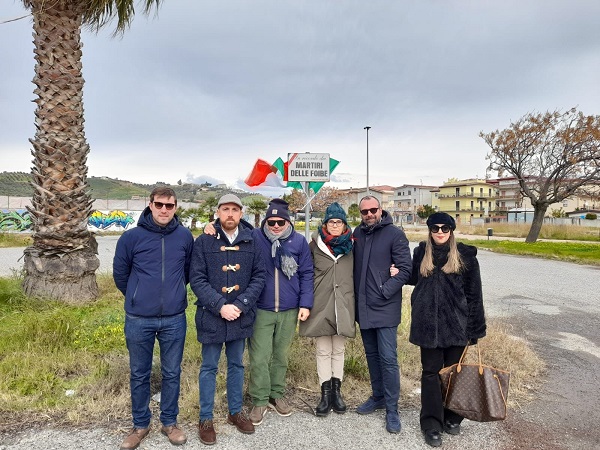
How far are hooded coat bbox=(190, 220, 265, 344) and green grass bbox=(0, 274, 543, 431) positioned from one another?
825 mm

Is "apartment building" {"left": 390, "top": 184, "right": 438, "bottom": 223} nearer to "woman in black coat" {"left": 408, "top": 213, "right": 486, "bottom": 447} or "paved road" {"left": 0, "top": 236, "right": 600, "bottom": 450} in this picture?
"paved road" {"left": 0, "top": 236, "right": 600, "bottom": 450}

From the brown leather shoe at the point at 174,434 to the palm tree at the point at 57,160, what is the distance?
434 cm

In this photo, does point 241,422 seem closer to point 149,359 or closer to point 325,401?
point 325,401

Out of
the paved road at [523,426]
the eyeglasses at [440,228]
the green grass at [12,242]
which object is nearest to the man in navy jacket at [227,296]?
the paved road at [523,426]

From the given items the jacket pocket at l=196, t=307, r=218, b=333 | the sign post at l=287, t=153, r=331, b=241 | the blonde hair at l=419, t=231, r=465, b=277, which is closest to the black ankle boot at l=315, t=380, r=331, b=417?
the jacket pocket at l=196, t=307, r=218, b=333

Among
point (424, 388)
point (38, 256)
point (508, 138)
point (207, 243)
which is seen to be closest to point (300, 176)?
point (207, 243)

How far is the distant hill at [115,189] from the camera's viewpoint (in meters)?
68.9

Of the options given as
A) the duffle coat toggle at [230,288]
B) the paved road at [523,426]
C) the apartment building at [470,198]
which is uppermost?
the apartment building at [470,198]

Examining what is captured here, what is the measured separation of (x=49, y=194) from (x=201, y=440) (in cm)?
515

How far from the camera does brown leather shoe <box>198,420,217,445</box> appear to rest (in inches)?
120

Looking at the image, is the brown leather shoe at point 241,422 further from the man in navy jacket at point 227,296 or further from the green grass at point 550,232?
the green grass at point 550,232

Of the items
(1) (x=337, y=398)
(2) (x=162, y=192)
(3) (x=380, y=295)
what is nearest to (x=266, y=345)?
→ (1) (x=337, y=398)

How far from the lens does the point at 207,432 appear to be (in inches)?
122

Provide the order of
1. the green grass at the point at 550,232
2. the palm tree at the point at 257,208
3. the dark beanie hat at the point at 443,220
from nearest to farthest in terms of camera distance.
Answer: the dark beanie hat at the point at 443,220
the green grass at the point at 550,232
the palm tree at the point at 257,208
